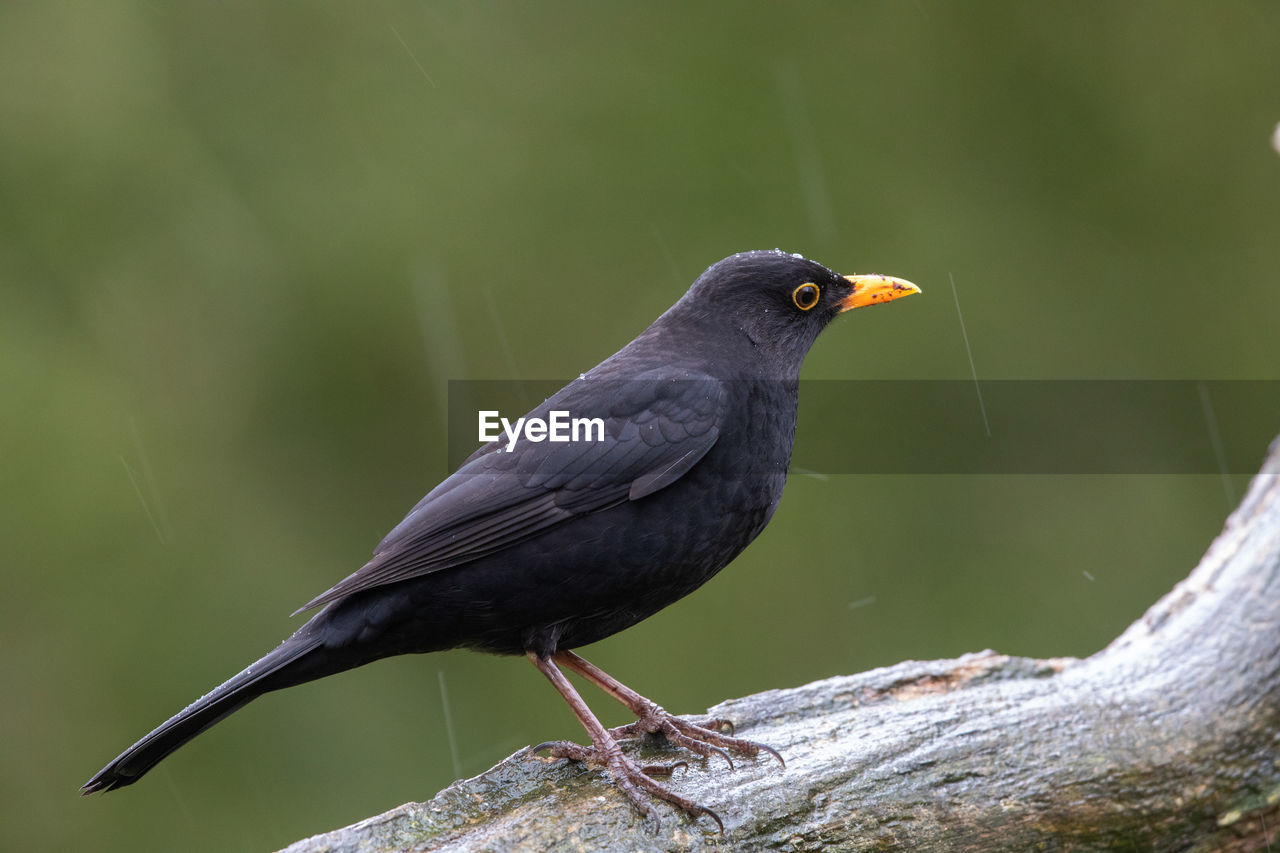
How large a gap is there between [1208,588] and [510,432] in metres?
2.41

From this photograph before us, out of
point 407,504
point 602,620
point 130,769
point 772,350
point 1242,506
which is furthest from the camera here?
point 407,504

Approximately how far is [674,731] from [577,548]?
74cm

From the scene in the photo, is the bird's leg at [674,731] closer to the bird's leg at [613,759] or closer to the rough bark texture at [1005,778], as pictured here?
the rough bark texture at [1005,778]

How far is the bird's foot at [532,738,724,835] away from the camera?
3.15 metres

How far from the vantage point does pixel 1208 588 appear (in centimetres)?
390

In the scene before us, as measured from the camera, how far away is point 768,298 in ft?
12.8

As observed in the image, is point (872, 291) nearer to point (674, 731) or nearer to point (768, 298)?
point (768, 298)

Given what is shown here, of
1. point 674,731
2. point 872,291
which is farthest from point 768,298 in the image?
point 674,731

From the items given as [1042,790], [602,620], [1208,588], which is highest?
[602,620]

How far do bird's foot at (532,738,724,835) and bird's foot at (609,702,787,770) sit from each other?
145 millimetres

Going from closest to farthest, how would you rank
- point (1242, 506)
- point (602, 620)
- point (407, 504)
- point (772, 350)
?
1. point (602, 620)
2. point (772, 350)
3. point (1242, 506)
4. point (407, 504)

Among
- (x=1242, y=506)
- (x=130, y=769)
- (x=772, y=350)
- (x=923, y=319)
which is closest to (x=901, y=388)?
(x=923, y=319)

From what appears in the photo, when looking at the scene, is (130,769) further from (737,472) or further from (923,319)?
(923,319)

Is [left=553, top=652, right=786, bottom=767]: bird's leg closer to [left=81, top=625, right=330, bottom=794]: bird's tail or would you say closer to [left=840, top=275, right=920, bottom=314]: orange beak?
[left=81, top=625, right=330, bottom=794]: bird's tail
